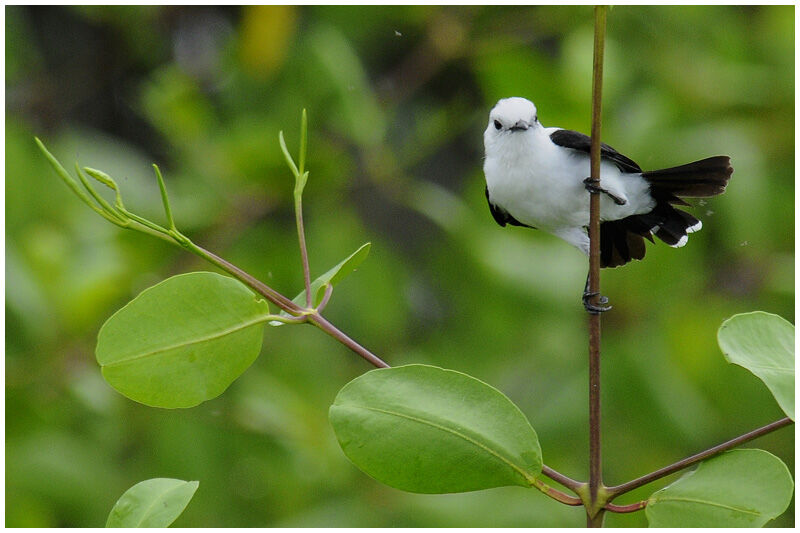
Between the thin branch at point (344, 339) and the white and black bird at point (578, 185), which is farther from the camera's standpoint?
the white and black bird at point (578, 185)

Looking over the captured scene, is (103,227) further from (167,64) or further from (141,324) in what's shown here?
(141,324)

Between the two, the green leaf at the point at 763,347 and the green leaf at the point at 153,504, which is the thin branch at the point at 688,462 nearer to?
the green leaf at the point at 763,347

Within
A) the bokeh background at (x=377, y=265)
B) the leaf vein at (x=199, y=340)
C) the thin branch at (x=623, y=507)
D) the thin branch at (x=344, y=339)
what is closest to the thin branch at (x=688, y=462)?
the thin branch at (x=623, y=507)

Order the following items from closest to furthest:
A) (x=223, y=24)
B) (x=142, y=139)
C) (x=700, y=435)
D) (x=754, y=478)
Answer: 1. (x=754, y=478)
2. (x=700, y=435)
3. (x=223, y=24)
4. (x=142, y=139)

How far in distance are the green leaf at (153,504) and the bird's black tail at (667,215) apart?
1.60 feet

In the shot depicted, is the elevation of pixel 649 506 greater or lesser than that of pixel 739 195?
lesser

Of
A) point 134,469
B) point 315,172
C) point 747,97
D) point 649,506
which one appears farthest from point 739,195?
point 134,469

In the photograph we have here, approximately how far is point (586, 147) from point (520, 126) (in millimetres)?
70

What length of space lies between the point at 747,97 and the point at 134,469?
5.16ft

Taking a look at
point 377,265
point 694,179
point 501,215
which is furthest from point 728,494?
point 377,265

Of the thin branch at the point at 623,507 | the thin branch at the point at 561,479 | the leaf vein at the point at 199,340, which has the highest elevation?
the leaf vein at the point at 199,340

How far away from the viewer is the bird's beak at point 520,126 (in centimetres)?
99

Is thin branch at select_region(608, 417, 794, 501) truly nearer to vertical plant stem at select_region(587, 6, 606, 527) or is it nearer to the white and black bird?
vertical plant stem at select_region(587, 6, 606, 527)

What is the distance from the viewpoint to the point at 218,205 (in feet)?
6.99
